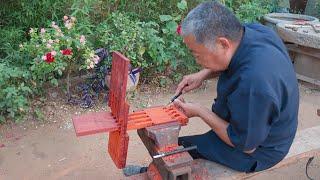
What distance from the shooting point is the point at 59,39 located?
4047 mm

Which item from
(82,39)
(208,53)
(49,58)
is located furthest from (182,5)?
Answer: (208,53)

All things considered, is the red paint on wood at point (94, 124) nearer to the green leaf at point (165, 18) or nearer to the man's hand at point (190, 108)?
the man's hand at point (190, 108)

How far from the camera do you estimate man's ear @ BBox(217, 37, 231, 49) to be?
6.29 feet

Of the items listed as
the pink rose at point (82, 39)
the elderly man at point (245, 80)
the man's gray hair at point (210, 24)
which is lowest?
the pink rose at point (82, 39)

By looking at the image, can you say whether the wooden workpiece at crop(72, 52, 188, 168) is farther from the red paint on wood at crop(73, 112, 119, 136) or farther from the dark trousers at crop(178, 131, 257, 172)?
the dark trousers at crop(178, 131, 257, 172)

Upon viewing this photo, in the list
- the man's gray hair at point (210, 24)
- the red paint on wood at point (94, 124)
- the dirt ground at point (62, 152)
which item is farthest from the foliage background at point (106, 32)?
the man's gray hair at point (210, 24)

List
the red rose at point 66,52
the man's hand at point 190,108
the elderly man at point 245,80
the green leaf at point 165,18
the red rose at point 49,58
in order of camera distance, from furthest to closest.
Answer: the green leaf at point 165,18
the red rose at point 66,52
the red rose at point 49,58
the man's hand at point 190,108
the elderly man at point 245,80

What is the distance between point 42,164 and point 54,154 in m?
0.18

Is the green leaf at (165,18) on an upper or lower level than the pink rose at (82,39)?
upper

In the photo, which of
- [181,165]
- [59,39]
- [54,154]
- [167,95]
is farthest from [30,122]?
[181,165]

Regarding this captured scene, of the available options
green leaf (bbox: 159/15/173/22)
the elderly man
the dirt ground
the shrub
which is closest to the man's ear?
the elderly man

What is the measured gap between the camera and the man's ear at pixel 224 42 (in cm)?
192

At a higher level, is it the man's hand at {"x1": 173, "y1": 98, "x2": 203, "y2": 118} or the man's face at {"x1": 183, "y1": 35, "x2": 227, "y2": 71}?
the man's face at {"x1": 183, "y1": 35, "x2": 227, "y2": 71}

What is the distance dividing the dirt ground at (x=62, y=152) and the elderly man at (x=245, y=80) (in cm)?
152
